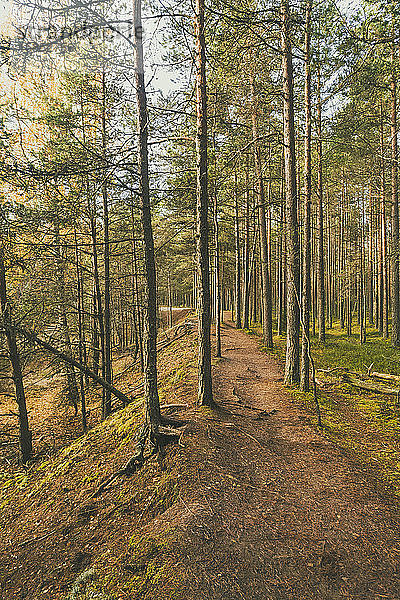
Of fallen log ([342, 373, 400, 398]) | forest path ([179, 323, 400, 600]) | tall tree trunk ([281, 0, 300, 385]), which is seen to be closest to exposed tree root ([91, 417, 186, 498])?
forest path ([179, 323, 400, 600])

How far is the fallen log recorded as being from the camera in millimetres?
8624

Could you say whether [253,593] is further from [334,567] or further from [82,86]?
[82,86]

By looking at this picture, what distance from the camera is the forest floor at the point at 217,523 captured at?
11.0 ft

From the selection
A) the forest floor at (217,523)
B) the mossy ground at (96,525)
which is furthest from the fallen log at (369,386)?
the mossy ground at (96,525)

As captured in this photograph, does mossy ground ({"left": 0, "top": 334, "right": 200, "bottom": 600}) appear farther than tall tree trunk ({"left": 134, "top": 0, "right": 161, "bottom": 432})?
No

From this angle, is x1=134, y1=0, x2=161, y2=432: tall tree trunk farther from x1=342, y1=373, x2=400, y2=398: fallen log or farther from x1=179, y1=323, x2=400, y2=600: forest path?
x1=342, y1=373, x2=400, y2=398: fallen log

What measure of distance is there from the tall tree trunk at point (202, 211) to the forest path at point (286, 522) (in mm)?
1079

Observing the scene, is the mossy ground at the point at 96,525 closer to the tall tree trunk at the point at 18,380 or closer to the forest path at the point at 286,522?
the forest path at the point at 286,522

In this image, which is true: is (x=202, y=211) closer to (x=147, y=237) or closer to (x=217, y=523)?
(x=147, y=237)

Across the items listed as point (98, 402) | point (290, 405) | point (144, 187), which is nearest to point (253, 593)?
point (290, 405)

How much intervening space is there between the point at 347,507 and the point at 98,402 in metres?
13.6

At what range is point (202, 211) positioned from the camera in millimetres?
7000

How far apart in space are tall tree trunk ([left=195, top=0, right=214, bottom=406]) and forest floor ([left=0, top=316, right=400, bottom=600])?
873 mm

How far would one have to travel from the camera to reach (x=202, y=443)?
→ 567cm
